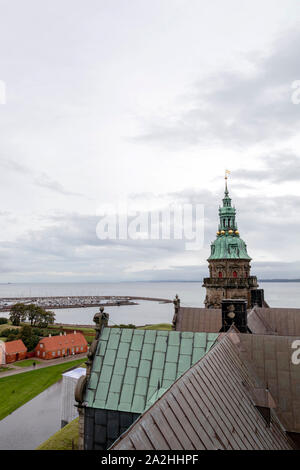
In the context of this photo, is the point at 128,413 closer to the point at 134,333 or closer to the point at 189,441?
the point at 134,333

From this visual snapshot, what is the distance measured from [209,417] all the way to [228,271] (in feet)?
124

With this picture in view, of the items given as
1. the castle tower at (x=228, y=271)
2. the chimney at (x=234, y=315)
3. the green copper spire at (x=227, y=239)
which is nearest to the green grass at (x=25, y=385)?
the castle tower at (x=228, y=271)

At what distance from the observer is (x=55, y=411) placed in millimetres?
36594

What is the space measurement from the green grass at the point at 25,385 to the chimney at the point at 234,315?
28.0 m

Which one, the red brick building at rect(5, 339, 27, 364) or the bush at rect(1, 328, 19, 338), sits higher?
the bush at rect(1, 328, 19, 338)

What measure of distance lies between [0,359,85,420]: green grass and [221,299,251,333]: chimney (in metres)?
28.0

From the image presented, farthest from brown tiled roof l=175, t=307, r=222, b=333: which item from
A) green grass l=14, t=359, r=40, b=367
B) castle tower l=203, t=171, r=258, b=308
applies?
green grass l=14, t=359, r=40, b=367

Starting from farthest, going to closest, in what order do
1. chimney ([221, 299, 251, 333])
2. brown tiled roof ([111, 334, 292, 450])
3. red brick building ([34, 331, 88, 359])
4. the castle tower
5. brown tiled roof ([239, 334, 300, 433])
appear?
1. red brick building ([34, 331, 88, 359])
2. the castle tower
3. chimney ([221, 299, 251, 333])
4. brown tiled roof ([239, 334, 300, 433])
5. brown tiled roof ([111, 334, 292, 450])

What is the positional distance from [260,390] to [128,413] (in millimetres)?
5613

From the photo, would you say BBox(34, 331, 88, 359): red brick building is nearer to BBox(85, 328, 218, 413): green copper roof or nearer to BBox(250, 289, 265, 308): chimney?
BBox(250, 289, 265, 308): chimney

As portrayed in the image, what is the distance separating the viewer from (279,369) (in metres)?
17.0

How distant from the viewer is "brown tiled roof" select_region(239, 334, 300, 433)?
15469 mm

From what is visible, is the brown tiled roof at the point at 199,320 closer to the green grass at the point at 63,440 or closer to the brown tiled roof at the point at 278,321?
the brown tiled roof at the point at 278,321

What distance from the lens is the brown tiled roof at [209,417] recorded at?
6.83 meters
